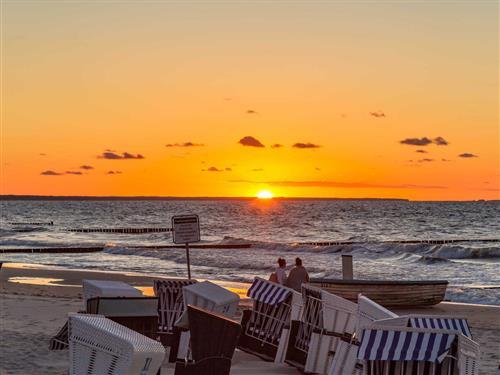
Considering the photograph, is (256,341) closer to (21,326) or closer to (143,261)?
(21,326)

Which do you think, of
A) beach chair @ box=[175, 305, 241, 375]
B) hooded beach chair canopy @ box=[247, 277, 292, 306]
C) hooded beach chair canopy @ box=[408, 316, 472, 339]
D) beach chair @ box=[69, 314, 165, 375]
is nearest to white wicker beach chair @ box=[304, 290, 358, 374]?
hooded beach chair canopy @ box=[247, 277, 292, 306]

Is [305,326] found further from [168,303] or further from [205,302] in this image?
A: [168,303]

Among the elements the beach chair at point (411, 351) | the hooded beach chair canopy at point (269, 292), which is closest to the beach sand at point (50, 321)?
the hooded beach chair canopy at point (269, 292)

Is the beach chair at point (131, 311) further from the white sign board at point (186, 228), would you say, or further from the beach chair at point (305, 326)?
the white sign board at point (186, 228)

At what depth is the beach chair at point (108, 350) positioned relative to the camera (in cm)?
925

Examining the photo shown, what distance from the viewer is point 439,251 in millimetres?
64750

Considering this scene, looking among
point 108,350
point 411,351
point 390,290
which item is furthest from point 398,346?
point 390,290

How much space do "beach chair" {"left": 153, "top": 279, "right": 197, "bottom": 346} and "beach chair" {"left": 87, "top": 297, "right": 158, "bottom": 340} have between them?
1.76 meters

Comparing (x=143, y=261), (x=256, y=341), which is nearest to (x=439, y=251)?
(x=143, y=261)

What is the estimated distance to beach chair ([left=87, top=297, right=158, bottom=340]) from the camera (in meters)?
13.1

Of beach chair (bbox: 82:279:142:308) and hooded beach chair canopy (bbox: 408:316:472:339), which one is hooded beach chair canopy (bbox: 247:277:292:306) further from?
hooded beach chair canopy (bbox: 408:316:472:339)

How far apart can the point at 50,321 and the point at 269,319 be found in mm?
7367

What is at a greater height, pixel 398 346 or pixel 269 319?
pixel 398 346

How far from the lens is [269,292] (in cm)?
1496
